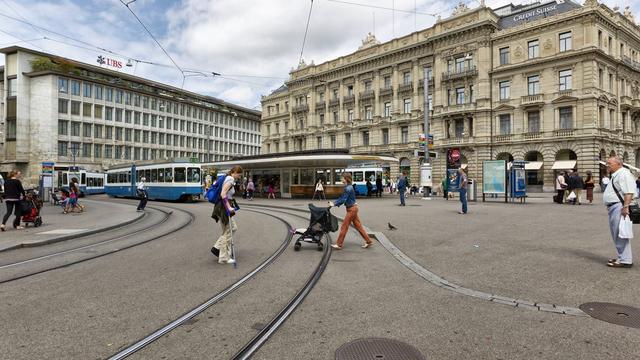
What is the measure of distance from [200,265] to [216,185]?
1417 millimetres

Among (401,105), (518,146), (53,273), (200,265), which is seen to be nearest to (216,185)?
(200,265)

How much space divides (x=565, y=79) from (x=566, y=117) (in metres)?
3.81

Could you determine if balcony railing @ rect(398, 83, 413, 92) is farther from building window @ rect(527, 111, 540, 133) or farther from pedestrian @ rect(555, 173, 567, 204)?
pedestrian @ rect(555, 173, 567, 204)

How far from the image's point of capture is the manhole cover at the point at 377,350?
3.06m

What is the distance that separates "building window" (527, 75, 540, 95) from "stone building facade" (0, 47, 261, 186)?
120 ft

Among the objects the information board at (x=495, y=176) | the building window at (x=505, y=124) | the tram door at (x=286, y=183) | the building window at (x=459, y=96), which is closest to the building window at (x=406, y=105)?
the building window at (x=459, y=96)

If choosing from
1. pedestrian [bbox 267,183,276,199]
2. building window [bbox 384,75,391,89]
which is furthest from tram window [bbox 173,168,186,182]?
building window [bbox 384,75,391,89]

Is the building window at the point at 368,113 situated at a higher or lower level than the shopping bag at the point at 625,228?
higher

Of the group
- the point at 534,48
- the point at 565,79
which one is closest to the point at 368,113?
the point at 534,48

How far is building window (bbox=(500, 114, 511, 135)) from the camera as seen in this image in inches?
1606

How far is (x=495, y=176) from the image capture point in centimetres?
2062

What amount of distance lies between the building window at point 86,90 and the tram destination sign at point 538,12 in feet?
204

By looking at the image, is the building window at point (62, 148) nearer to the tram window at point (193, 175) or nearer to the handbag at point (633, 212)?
the tram window at point (193, 175)

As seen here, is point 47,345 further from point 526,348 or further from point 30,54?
point 30,54
